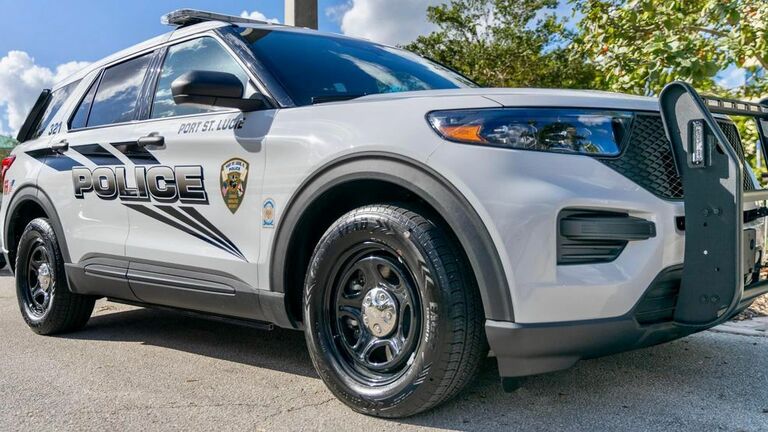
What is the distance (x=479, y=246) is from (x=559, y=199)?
0.32 m

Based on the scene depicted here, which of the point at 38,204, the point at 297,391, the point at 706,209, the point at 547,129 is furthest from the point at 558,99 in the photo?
the point at 38,204

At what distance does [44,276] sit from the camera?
4.76 m

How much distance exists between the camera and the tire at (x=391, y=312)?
259 cm

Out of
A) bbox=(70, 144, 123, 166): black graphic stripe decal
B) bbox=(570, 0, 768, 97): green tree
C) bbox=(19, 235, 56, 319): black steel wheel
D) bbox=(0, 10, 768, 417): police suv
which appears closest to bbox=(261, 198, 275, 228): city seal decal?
bbox=(0, 10, 768, 417): police suv

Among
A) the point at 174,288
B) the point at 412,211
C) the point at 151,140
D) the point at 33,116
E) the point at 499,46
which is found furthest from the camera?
the point at 499,46

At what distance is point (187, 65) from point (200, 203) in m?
0.93

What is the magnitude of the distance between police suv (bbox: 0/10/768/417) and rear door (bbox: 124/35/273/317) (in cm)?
1

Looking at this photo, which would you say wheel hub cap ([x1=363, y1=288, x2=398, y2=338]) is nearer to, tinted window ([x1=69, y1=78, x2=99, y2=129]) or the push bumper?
the push bumper

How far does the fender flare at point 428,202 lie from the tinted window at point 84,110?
2.29 metres

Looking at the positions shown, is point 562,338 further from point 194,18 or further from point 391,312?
point 194,18

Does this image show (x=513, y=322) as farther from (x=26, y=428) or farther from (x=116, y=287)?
(x=116, y=287)

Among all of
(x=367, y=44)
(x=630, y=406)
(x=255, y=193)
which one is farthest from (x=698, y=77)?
(x=255, y=193)

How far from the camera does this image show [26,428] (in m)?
2.86

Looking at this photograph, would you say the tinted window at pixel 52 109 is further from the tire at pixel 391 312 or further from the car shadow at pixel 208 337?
the tire at pixel 391 312
